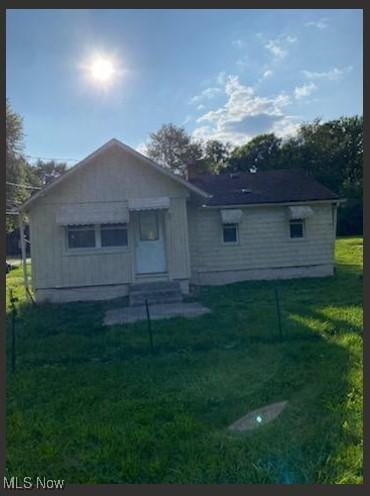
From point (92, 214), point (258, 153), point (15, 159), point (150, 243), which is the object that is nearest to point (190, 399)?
point (150, 243)

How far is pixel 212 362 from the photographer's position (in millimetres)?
5188

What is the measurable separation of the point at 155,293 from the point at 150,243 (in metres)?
1.52

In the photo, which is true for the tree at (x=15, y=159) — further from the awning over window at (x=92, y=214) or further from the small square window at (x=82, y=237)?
the awning over window at (x=92, y=214)

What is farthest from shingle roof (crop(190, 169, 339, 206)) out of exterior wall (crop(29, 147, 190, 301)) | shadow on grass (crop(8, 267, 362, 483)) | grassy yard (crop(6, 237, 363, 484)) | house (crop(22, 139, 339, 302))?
shadow on grass (crop(8, 267, 362, 483))

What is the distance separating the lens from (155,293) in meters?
9.91

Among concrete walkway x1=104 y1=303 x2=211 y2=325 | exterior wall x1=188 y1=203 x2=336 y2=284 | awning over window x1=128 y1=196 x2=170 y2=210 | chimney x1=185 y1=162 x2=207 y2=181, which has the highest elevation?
chimney x1=185 y1=162 x2=207 y2=181

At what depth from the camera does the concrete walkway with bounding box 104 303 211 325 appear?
8.02 metres

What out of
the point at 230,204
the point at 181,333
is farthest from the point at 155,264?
the point at 181,333

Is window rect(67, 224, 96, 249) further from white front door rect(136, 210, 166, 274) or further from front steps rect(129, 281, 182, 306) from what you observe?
front steps rect(129, 281, 182, 306)

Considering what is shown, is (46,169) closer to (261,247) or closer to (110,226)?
(110,226)

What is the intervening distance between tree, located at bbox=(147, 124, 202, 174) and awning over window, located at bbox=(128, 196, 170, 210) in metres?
24.3

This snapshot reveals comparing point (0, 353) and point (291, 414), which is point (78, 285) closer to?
point (0, 353)

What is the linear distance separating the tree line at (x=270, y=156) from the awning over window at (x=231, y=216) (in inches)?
168

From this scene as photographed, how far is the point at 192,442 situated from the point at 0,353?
1.99 metres
